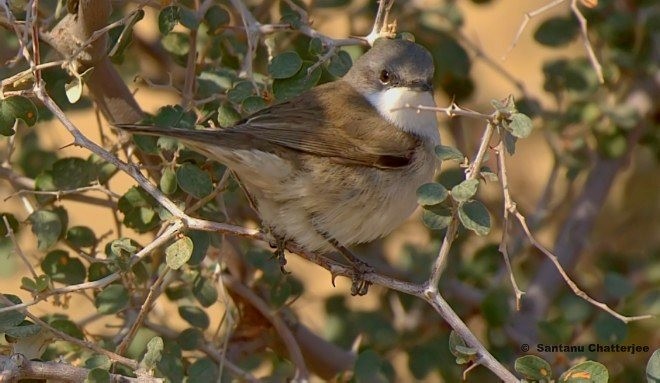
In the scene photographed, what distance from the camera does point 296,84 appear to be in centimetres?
304

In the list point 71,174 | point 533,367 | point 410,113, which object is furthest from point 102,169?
point 533,367

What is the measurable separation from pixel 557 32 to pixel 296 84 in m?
1.61

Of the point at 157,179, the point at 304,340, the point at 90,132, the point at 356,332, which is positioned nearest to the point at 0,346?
the point at 157,179

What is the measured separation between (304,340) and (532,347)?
909mm

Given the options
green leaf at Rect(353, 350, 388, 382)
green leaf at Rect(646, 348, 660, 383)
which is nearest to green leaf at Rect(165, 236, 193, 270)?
green leaf at Rect(353, 350, 388, 382)

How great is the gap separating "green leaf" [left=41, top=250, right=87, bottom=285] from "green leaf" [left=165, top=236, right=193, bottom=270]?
2.29ft

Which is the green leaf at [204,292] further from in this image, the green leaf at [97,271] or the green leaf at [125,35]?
the green leaf at [125,35]

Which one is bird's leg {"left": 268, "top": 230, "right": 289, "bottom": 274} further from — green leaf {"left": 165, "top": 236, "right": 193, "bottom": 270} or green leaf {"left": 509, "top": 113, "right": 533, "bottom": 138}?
green leaf {"left": 509, "top": 113, "right": 533, "bottom": 138}

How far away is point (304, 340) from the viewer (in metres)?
3.83

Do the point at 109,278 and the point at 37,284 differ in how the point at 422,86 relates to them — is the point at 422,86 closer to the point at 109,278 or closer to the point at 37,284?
the point at 109,278

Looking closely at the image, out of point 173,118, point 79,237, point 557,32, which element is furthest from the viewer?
point 557,32

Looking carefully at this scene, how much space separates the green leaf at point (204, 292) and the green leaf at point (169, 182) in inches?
15.8

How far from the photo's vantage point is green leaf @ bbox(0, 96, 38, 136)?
2729 millimetres

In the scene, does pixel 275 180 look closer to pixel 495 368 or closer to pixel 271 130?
pixel 271 130
